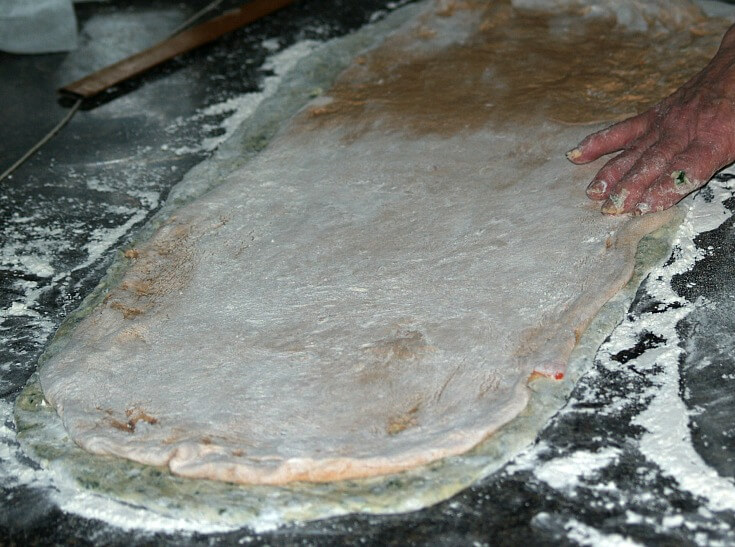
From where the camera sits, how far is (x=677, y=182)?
2.24 meters

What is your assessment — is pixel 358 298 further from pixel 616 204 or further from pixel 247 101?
Result: pixel 247 101

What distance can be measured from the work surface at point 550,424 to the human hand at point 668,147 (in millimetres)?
132

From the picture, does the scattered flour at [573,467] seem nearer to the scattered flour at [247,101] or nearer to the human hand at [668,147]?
the human hand at [668,147]

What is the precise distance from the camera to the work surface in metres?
1.56

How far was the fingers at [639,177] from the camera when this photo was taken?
2.25 metres

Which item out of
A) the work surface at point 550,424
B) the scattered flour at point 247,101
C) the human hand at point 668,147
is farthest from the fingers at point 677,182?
the scattered flour at point 247,101

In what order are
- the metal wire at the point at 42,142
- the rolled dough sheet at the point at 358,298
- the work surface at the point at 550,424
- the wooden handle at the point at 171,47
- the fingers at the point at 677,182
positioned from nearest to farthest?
1. the work surface at the point at 550,424
2. the rolled dough sheet at the point at 358,298
3. the fingers at the point at 677,182
4. the metal wire at the point at 42,142
5. the wooden handle at the point at 171,47

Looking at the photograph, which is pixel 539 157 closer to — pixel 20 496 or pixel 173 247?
pixel 173 247

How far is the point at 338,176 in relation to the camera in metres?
2.52

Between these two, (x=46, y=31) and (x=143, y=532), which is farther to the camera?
(x=46, y=31)

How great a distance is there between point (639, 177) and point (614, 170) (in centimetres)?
8

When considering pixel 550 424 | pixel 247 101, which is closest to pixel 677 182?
pixel 550 424

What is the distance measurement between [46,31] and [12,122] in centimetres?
66

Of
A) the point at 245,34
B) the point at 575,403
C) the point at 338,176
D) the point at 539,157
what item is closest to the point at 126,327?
the point at 338,176
